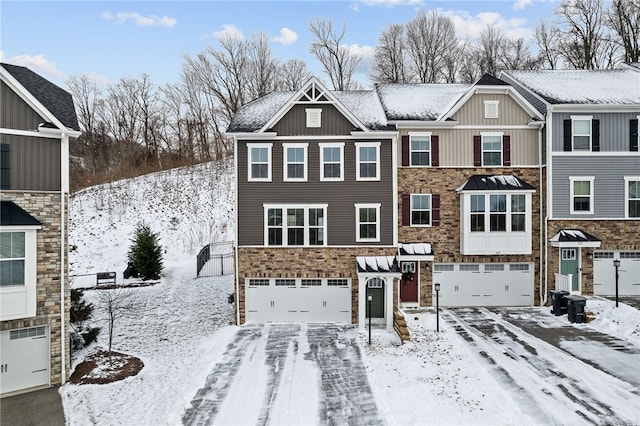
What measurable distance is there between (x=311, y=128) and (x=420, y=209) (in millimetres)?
6121

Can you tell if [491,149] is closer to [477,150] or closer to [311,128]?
[477,150]

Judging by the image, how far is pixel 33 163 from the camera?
35.8 feet

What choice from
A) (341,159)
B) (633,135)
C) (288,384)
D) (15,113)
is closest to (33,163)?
(15,113)

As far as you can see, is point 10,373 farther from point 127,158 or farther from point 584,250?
point 127,158

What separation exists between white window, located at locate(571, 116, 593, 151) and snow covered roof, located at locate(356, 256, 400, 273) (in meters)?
9.89

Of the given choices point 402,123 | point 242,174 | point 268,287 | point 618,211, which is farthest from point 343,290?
point 618,211

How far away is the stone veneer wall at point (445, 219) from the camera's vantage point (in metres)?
17.7

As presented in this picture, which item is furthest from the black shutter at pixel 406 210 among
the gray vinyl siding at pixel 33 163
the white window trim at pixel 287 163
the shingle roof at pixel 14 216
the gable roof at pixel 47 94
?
the shingle roof at pixel 14 216

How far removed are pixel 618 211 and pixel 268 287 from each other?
51.6 ft

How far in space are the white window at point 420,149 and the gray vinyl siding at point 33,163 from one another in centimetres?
1336

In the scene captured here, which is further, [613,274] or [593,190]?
[613,274]

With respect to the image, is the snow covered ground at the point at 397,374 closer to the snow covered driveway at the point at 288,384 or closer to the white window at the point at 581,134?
the snow covered driveway at the point at 288,384

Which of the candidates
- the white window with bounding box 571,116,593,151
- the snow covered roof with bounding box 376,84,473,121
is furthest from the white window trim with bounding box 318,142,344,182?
the white window with bounding box 571,116,593,151

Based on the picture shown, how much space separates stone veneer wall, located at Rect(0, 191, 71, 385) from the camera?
10.8 m
